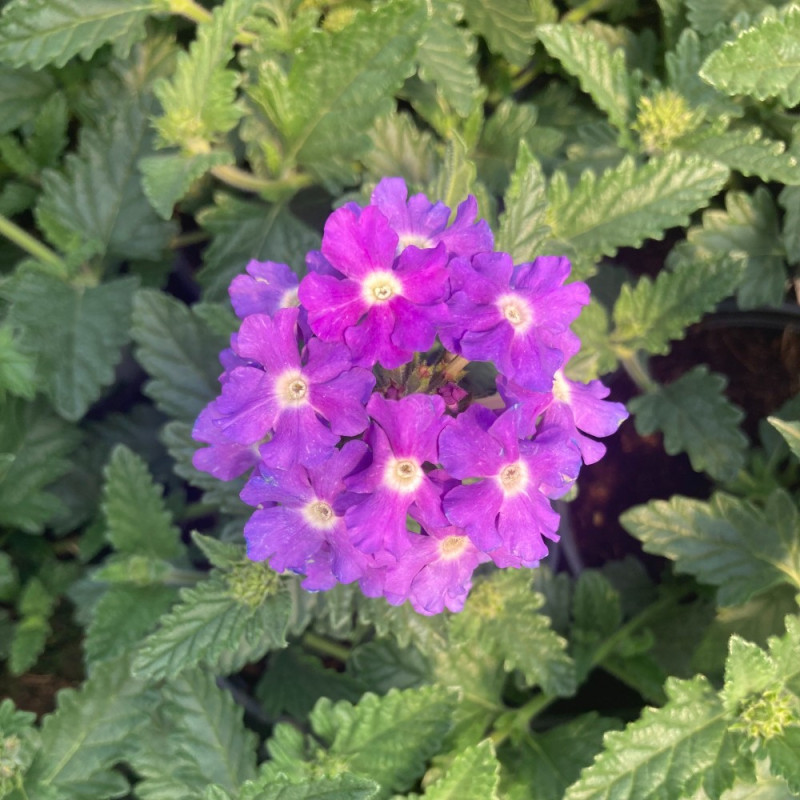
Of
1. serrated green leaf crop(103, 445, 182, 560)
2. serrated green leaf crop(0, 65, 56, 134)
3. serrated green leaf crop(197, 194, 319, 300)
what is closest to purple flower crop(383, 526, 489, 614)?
serrated green leaf crop(103, 445, 182, 560)

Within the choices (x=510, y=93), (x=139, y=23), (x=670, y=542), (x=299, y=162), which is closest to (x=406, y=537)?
(x=670, y=542)

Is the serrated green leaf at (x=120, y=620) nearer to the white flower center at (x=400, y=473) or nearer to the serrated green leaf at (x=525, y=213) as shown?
the white flower center at (x=400, y=473)

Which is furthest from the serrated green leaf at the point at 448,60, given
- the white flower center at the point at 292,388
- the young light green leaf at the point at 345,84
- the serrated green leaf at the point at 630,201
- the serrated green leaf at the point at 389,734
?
the serrated green leaf at the point at 389,734

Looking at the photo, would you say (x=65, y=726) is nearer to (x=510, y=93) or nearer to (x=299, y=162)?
(x=299, y=162)

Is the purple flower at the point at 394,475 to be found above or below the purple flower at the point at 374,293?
below

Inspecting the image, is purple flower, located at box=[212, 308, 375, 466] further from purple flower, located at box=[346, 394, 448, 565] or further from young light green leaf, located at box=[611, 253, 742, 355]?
young light green leaf, located at box=[611, 253, 742, 355]

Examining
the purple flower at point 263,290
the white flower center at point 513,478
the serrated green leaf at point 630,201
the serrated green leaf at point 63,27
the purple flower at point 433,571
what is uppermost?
the serrated green leaf at point 63,27

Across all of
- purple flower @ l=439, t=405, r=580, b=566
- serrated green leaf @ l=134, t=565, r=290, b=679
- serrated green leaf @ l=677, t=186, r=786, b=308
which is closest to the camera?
purple flower @ l=439, t=405, r=580, b=566
